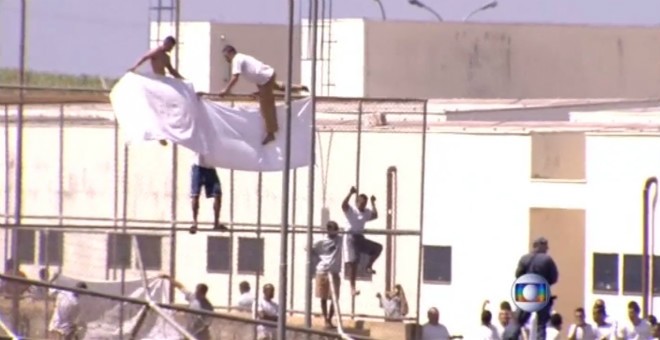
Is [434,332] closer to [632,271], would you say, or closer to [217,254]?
[217,254]

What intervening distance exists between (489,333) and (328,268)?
2.63 meters

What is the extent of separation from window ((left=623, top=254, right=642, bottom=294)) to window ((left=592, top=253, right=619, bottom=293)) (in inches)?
4.5

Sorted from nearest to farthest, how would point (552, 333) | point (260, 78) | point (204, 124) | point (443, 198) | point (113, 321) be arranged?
point (113, 321) → point (260, 78) → point (204, 124) → point (552, 333) → point (443, 198)

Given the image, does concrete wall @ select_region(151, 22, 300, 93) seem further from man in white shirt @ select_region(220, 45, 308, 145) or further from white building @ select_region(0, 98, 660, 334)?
man in white shirt @ select_region(220, 45, 308, 145)

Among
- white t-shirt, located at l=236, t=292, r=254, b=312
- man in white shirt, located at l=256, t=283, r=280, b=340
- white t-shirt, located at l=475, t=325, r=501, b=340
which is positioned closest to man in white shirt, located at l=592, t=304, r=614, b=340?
white t-shirt, located at l=475, t=325, r=501, b=340

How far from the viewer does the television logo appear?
18.4 metres

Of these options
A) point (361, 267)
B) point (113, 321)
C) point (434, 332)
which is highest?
point (361, 267)

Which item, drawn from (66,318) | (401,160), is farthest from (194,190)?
(401,160)

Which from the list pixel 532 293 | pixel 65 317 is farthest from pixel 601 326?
pixel 532 293

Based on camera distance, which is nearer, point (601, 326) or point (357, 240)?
point (357, 240)

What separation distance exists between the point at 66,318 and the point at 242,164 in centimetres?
262

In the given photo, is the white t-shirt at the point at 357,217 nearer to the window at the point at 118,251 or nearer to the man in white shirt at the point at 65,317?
the window at the point at 118,251

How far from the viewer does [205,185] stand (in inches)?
888

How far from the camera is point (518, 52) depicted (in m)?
54.9
